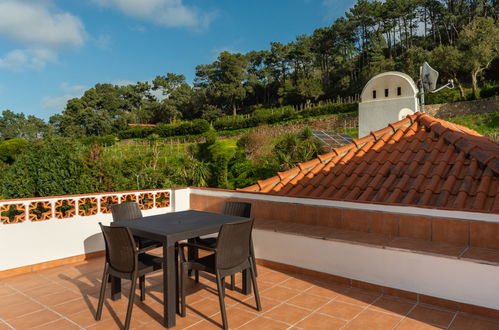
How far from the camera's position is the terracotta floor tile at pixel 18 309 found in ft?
9.96

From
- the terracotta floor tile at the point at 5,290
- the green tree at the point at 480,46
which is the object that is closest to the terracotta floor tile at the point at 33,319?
the terracotta floor tile at the point at 5,290

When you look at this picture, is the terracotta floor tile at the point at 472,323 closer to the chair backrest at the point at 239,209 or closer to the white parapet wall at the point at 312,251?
the white parapet wall at the point at 312,251

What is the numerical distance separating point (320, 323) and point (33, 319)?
8.34 feet

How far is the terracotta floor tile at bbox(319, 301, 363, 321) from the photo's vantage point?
292cm

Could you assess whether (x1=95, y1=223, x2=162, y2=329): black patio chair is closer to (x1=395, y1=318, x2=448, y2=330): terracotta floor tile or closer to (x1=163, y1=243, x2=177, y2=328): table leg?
(x1=163, y1=243, x2=177, y2=328): table leg

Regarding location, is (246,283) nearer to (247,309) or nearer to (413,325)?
(247,309)

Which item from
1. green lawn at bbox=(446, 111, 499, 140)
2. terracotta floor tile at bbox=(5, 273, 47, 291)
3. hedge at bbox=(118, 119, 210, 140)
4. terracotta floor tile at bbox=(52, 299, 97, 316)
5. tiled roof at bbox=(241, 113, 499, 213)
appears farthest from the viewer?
hedge at bbox=(118, 119, 210, 140)

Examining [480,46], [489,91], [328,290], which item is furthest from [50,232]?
[480,46]

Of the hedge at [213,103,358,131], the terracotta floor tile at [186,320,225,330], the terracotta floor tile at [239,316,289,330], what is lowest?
the terracotta floor tile at [239,316,289,330]

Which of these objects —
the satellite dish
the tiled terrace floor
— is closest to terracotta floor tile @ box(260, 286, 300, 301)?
the tiled terrace floor

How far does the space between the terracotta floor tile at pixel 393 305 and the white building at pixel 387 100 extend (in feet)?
19.5

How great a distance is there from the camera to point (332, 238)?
11.9 feet

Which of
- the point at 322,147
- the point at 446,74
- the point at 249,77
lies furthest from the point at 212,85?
the point at 322,147

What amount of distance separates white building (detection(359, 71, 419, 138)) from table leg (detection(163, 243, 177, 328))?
7098 millimetres
